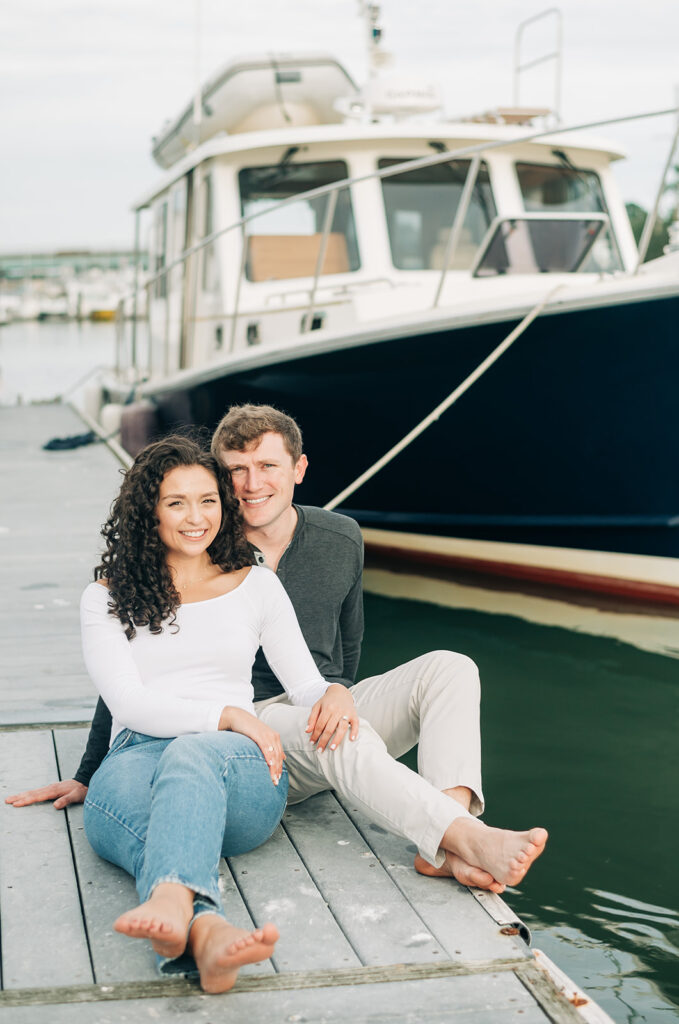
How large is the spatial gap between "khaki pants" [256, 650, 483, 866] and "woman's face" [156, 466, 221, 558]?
412 millimetres

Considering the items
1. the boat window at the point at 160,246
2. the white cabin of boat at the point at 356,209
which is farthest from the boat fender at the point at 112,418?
the white cabin of boat at the point at 356,209

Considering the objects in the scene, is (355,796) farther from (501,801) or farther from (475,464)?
(475,464)

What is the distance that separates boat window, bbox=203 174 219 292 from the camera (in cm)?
696

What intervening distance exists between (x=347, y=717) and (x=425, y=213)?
5035 millimetres

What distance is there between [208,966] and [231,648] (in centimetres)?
71

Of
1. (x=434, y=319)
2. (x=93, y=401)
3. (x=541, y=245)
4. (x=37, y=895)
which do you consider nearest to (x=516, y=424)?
(x=434, y=319)

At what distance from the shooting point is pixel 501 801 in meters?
3.85

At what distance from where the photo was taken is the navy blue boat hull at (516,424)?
5523 millimetres

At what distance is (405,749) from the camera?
2.59 metres

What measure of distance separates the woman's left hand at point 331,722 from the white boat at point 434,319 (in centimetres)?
335

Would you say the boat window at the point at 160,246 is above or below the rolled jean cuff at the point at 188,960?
above

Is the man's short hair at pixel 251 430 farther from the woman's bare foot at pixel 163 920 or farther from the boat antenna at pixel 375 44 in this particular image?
the boat antenna at pixel 375 44

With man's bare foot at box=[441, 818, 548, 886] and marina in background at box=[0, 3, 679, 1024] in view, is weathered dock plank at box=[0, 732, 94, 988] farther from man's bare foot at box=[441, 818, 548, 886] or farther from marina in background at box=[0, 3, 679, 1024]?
marina in background at box=[0, 3, 679, 1024]

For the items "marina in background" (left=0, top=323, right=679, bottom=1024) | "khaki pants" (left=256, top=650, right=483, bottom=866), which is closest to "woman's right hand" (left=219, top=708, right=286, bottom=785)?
"khaki pants" (left=256, top=650, right=483, bottom=866)
